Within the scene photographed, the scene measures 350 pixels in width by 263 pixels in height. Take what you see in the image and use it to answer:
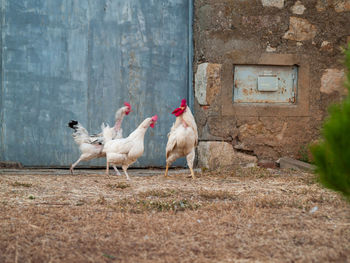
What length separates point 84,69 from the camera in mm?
5359

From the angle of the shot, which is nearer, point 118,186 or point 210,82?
point 118,186

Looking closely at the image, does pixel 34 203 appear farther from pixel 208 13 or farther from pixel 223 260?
pixel 208 13

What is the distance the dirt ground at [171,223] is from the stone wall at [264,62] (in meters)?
1.39

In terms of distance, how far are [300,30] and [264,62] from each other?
0.57 meters

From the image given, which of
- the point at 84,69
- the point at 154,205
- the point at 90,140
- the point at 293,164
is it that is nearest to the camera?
the point at 154,205

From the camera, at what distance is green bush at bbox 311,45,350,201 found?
1393mm

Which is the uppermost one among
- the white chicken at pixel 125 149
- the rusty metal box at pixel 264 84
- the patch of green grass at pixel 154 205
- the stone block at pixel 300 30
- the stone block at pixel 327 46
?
the stone block at pixel 300 30

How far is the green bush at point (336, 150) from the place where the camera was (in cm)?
139

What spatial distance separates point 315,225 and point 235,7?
3354 millimetres

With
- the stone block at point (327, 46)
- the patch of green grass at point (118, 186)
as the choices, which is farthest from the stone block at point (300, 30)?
the patch of green grass at point (118, 186)

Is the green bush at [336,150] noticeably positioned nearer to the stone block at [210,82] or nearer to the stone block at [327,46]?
the stone block at [210,82]

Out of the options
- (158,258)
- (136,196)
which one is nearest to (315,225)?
(158,258)

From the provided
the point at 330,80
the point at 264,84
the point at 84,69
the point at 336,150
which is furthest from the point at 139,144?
the point at 336,150

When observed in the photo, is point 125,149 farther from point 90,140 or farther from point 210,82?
point 210,82
